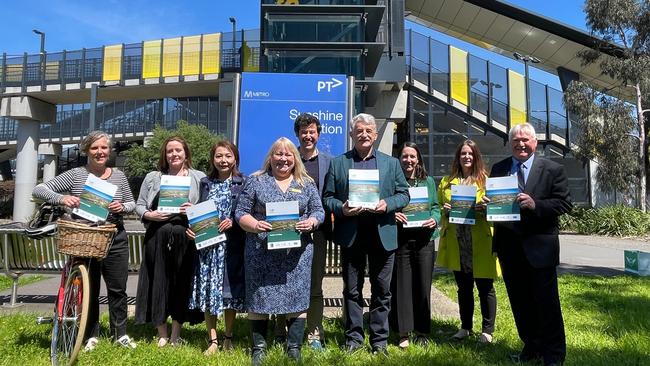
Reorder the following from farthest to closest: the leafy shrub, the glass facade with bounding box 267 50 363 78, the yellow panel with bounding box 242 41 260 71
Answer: the yellow panel with bounding box 242 41 260 71 < the leafy shrub < the glass facade with bounding box 267 50 363 78

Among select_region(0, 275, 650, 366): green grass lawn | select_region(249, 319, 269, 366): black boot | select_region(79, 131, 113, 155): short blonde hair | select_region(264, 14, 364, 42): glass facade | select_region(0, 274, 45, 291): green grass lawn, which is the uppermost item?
select_region(264, 14, 364, 42): glass facade

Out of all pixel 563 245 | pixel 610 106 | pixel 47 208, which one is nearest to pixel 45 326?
pixel 47 208

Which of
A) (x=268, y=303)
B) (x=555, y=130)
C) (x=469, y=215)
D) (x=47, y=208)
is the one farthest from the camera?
(x=555, y=130)

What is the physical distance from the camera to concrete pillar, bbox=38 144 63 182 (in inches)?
1382

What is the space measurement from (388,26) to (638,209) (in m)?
12.1

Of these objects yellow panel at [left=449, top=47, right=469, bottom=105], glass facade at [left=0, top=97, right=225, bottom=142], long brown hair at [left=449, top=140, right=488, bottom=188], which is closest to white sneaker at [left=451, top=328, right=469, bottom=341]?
long brown hair at [left=449, top=140, right=488, bottom=188]

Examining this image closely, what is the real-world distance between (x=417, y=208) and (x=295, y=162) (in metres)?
1.26

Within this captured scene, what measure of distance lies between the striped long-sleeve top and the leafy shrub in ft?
53.7

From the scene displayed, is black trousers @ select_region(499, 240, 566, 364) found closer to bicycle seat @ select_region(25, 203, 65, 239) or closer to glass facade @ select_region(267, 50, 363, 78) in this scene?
bicycle seat @ select_region(25, 203, 65, 239)

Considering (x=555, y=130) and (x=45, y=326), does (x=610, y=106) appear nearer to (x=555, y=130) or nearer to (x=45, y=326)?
(x=555, y=130)

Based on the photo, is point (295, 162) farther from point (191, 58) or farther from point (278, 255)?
point (191, 58)

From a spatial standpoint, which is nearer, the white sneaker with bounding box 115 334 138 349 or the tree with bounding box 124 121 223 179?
the white sneaker with bounding box 115 334 138 349

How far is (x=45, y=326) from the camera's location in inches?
191

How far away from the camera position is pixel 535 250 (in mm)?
3756
